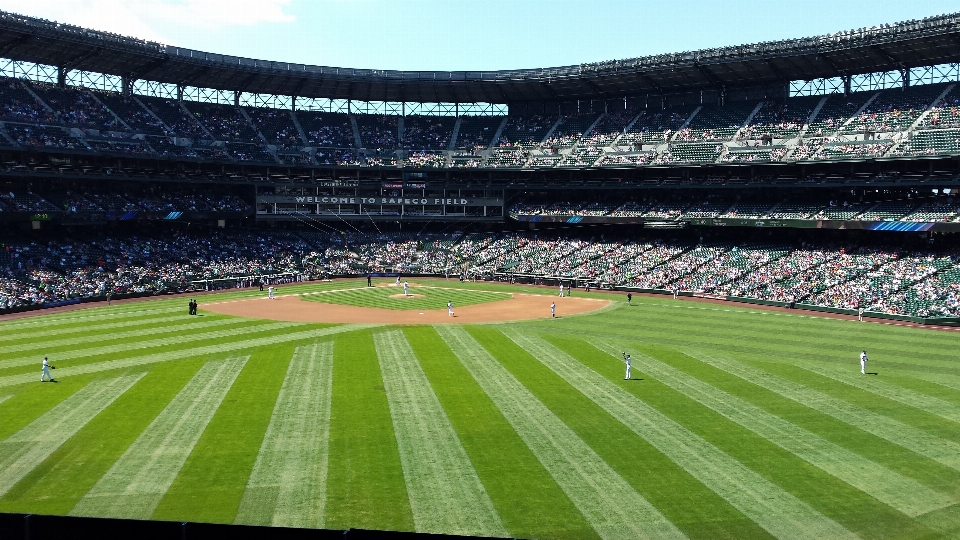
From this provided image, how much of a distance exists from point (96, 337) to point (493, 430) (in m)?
27.2

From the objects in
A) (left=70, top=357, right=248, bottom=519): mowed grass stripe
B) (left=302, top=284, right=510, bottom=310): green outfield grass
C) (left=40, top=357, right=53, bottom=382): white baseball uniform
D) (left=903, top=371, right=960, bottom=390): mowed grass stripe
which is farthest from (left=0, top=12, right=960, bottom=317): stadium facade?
(left=70, top=357, right=248, bottom=519): mowed grass stripe

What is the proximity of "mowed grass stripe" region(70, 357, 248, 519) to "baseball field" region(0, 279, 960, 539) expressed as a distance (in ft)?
0.28

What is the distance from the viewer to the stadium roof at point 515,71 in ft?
210

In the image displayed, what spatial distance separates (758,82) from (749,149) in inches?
477

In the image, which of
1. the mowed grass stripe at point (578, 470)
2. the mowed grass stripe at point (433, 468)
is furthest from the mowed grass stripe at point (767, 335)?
the mowed grass stripe at point (433, 468)

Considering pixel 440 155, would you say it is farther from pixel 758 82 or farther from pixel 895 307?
pixel 895 307

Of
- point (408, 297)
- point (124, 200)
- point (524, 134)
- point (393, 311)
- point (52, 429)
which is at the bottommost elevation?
point (52, 429)

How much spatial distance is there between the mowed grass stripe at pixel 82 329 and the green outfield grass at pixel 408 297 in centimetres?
1410

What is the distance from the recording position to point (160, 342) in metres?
37.2

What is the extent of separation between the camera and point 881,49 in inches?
2581

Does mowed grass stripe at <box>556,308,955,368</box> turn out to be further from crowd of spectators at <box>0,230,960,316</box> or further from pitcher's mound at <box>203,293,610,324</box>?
crowd of spectators at <box>0,230,960,316</box>

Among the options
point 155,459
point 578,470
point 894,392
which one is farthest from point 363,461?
point 894,392

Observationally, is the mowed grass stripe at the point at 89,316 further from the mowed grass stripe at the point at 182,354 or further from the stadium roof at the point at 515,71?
the stadium roof at the point at 515,71

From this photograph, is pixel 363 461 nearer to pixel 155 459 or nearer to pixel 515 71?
pixel 155 459
